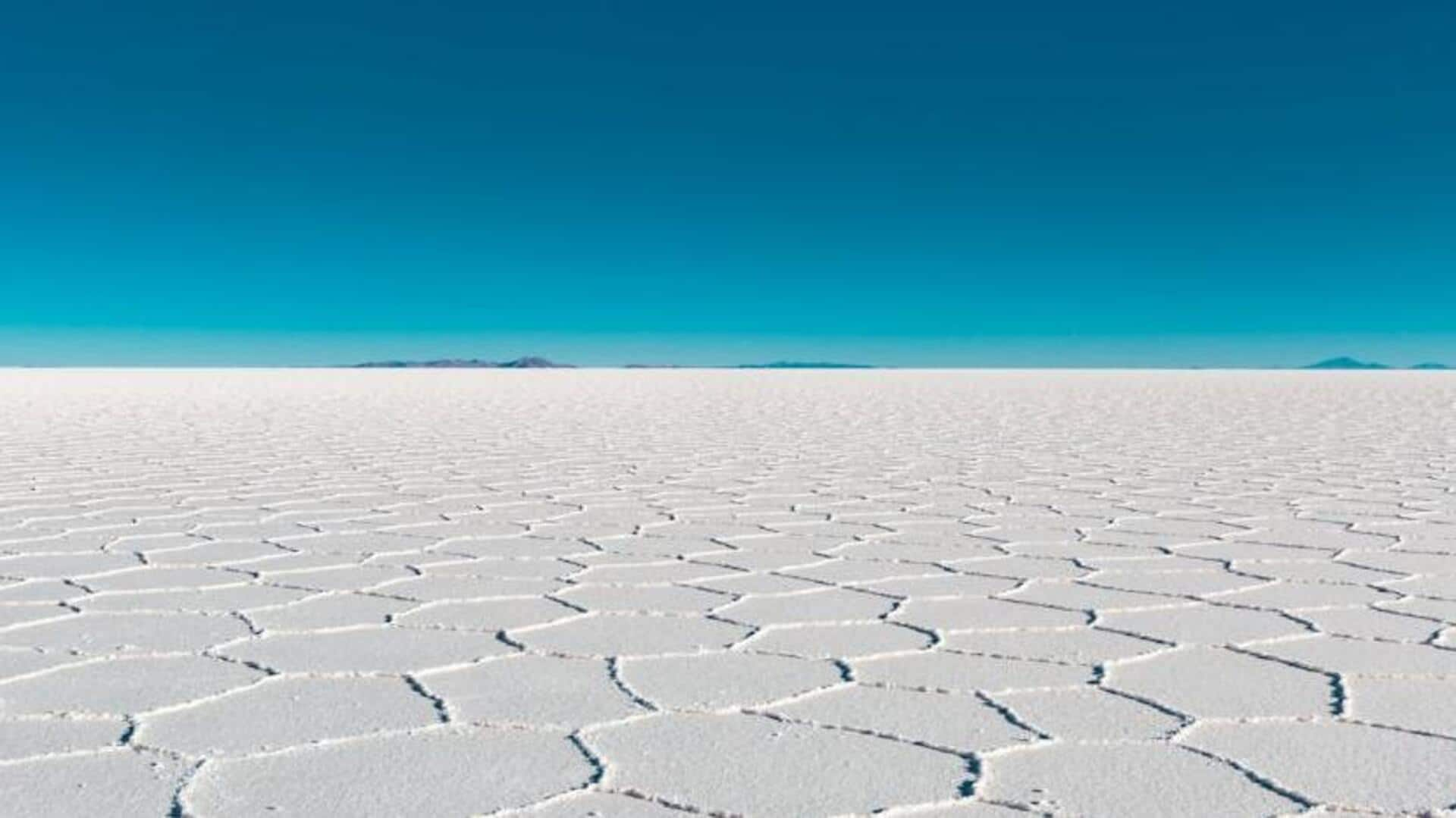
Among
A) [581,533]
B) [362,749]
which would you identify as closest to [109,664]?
[362,749]

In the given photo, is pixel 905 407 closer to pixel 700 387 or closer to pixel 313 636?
pixel 700 387

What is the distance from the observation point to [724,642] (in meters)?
2.01

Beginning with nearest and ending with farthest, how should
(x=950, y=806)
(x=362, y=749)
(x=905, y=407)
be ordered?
1. (x=950, y=806)
2. (x=362, y=749)
3. (x=905, y=407)

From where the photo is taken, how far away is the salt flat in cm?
137

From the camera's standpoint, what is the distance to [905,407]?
432 inches

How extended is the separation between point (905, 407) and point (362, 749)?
31.7 ft

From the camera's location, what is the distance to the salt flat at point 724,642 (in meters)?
1.37

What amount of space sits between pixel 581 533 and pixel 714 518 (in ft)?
1.40

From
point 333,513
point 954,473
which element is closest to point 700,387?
point 954,473

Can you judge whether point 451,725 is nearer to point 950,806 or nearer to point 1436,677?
point 950,806

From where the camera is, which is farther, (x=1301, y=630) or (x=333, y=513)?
(x=333, y=513)

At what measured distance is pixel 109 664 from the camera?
1839 mm

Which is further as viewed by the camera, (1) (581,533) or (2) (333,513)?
(2) (333,513)

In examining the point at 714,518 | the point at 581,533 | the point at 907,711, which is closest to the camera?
the point at 907,711
